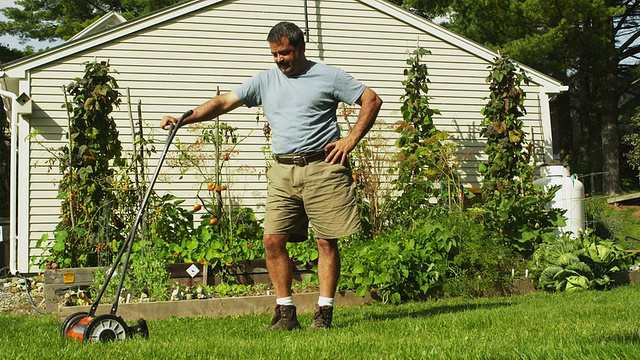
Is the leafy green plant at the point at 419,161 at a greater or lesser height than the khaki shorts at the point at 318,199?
A: greater

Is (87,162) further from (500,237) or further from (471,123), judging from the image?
(471,123)

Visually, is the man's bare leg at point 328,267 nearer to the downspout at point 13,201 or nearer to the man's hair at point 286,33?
the man's hair at point 286,33

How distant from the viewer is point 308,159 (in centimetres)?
414

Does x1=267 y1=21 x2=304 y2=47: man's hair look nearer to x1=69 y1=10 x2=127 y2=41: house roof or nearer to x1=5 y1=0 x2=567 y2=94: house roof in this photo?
x1=5 y1=0 x2=567 y2=94: house roof

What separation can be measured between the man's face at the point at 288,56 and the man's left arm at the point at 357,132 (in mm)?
402

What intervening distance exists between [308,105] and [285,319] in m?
1.22

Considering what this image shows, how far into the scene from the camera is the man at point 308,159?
161 inches

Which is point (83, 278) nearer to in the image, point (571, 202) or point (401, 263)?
point (401, 263)

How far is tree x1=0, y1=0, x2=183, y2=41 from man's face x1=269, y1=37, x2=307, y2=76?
22.1 meters

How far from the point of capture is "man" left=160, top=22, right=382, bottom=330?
13.5ft

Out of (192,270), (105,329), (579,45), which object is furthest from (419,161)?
(579,45)

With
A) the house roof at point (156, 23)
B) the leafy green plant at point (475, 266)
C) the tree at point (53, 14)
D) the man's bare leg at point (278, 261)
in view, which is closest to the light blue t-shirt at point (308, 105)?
the man's bare leg at point (278, 261)

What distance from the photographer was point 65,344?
11.6 feet

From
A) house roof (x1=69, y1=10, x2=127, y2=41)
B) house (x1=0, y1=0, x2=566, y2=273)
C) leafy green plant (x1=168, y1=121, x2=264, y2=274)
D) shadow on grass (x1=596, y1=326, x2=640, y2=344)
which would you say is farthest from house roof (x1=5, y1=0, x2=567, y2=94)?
shadow on grass (x1=596, y1=326, x2=640, y2=344)
